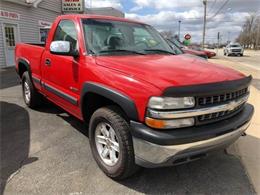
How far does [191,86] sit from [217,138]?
Result: 2.03 ft

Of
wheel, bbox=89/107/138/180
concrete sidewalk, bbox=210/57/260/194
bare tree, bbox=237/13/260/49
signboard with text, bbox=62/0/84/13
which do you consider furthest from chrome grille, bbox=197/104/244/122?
bare tree, bbox=237/13/260/49

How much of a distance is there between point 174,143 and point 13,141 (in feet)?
9.16

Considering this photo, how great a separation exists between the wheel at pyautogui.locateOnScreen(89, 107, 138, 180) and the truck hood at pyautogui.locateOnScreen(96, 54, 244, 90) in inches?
20.2

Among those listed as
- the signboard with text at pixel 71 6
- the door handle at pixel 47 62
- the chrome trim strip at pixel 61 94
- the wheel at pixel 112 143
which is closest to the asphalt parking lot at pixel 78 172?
the wheel at pixel 112 143

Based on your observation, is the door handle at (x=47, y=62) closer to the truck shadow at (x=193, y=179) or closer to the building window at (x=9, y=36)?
the truck shadow at (x=193, y=179)

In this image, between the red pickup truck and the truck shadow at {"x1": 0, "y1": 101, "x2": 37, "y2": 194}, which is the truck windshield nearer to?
the red pickup truck

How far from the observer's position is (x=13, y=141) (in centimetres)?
414

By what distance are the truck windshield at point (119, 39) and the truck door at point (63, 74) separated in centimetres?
27

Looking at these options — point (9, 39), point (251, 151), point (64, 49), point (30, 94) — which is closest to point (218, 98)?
point (251, 151)

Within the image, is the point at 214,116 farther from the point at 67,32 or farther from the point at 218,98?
the point at 67,32

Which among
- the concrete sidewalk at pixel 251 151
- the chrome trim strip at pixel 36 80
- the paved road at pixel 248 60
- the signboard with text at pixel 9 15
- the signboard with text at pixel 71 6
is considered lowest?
the paved road at pixel 248 60

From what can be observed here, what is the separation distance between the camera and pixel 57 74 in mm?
4191

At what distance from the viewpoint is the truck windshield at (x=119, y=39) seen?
3.68 metres

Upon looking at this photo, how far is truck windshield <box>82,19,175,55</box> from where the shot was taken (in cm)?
368
